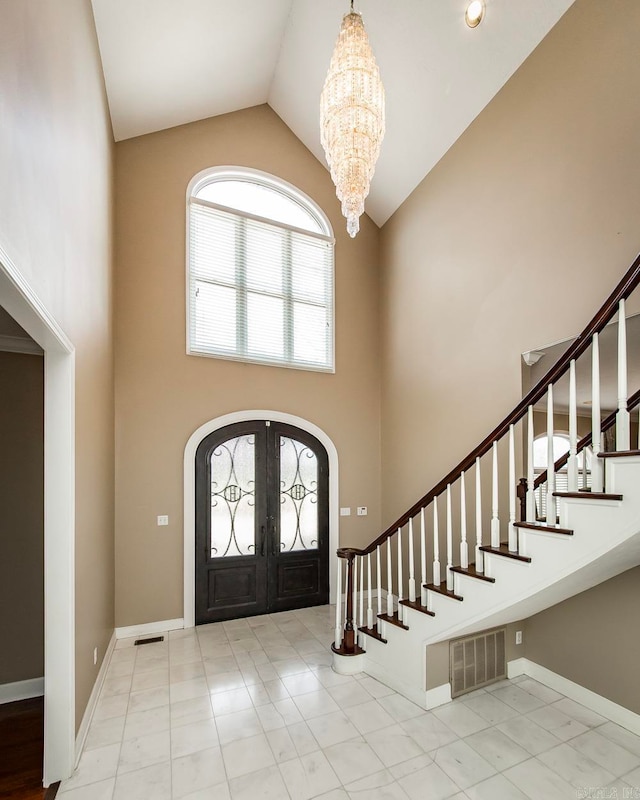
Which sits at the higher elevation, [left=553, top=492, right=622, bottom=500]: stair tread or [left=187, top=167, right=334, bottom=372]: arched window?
[left=187, top=167, right=334, bottom=372]: arched window

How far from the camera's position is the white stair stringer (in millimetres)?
2111

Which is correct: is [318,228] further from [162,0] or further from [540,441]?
[540,441]

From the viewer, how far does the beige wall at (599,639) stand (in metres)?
2.95

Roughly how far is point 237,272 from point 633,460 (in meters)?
4.56

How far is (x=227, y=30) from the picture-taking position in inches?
158

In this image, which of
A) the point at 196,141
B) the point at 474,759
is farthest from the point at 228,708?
the point at 196,141

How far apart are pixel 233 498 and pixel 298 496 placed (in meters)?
0.83

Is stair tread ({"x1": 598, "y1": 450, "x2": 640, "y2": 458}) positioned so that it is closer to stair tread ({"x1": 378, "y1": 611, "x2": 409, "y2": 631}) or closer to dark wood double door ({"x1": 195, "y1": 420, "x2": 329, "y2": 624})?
stair tread ({"x1": 378, "y1": 611, "x2": 409, "y2": 631})

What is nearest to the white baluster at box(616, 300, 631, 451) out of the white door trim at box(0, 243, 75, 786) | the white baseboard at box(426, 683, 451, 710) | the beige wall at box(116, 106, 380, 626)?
the white baseboard at box(426, 683, 451, 710)

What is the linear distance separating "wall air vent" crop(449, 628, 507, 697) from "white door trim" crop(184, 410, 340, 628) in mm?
2264

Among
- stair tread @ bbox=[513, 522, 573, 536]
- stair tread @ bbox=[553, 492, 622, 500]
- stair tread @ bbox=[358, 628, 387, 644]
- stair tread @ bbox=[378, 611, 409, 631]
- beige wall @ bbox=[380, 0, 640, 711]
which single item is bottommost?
stair tread @ bbox=[358, 628, 387, 644]

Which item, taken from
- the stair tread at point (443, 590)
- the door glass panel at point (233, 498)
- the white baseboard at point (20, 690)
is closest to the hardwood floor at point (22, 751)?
the white baseboard at point (20, 690)

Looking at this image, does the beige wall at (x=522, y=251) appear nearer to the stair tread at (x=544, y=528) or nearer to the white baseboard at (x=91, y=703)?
the stair tread at (x=544, y=528)

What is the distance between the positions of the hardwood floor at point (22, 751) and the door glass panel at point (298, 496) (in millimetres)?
2718
